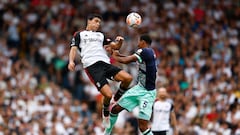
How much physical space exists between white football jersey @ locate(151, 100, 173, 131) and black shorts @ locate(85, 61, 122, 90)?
3.80 metres

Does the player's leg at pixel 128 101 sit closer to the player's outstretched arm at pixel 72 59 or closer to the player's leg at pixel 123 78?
the player's leg at pixel 123 78

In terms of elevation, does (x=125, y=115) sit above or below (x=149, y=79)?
below

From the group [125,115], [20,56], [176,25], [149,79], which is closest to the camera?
[149,79]

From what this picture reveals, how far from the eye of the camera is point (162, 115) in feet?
64.4

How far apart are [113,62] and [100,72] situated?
32.6ft

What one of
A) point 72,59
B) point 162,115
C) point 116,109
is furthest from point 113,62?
point 72,59

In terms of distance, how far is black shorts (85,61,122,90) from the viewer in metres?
16.1

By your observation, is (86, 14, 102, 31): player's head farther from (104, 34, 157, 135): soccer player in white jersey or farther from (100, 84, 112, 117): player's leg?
(100, 84, 112, 117): player's leg

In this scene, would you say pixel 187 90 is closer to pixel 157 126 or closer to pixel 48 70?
pixel 48 70

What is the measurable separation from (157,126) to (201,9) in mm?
12624

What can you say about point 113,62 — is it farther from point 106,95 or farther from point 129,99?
Answer: point 106,95

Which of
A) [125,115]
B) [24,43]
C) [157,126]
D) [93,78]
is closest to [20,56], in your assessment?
[24,43]

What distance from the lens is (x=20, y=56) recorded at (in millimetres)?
27859

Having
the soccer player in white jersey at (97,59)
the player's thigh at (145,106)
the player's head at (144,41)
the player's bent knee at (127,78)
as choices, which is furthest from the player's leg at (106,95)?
the player's head at (144,41)
